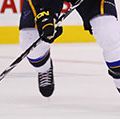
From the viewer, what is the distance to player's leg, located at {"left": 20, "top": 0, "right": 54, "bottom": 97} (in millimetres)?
2582

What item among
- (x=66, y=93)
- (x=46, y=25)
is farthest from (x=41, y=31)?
(x=66, y=93)

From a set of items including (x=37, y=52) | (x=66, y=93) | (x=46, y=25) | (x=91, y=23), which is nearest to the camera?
(x=46, y=25)

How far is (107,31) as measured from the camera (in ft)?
7.65

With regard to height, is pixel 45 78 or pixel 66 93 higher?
pixel 45 78

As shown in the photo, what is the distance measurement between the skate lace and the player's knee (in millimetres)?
437

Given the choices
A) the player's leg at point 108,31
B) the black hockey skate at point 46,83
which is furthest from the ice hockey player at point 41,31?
the player's leg at point 108,31

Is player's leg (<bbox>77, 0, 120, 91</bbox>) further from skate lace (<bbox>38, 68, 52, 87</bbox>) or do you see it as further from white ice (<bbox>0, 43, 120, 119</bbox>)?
skate lace (<bbox>38, 68, 52, 87</bbox>)

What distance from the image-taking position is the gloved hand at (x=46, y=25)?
2238mm

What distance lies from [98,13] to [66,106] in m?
0.43

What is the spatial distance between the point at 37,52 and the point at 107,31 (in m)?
0.42

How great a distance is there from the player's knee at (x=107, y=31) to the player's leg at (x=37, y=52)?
273mm

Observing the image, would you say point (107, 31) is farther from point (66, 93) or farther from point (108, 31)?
point (66, 93)

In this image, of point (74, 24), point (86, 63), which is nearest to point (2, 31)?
point (74, 24)

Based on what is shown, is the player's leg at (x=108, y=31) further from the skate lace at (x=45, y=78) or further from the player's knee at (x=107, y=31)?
the skate lace at (x=45, y=78)
